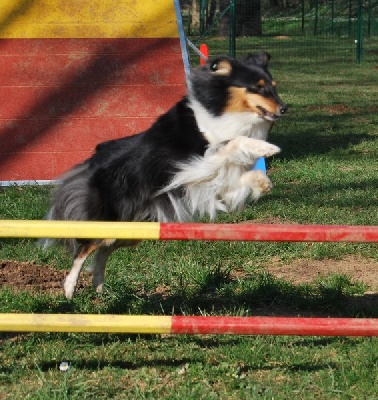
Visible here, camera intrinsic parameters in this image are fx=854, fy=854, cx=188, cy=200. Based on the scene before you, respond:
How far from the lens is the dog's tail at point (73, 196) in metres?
5.62

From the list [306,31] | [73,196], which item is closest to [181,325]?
[73,196]

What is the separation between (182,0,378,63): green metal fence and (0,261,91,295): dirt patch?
18281 millimetres

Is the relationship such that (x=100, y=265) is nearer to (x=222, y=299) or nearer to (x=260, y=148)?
(x=222, y=299)

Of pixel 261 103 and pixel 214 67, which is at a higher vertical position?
pixel 214 67

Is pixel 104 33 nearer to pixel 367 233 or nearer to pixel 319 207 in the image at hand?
pixel 319 207

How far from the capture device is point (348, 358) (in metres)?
4.60

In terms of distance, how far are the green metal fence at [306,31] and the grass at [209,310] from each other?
16.4 metres

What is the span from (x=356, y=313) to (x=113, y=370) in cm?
171

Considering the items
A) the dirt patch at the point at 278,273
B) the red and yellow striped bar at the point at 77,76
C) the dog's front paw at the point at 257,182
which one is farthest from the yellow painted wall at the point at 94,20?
the dog's front paw at the point at 257,182

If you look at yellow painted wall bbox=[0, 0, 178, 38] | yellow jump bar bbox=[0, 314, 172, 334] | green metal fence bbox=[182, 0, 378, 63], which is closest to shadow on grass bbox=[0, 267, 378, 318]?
yellow jump bar bbox=[0, 314, 172, 334]

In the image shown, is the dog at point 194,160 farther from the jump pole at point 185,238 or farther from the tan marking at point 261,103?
Result: the jump pole at point 185,238

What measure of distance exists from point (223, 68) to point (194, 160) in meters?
0.65

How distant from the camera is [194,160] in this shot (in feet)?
17.6

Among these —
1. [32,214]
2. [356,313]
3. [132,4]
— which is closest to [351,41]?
[132,4]
